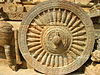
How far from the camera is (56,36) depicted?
179 inches

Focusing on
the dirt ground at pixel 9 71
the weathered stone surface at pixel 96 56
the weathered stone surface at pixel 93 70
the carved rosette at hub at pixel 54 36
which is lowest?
the dirt ground at pixel 9 71

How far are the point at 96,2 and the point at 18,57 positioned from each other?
115 inches

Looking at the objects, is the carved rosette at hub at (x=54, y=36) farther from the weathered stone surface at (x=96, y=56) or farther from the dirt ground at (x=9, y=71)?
the dirt ground at (x=9, y=71)

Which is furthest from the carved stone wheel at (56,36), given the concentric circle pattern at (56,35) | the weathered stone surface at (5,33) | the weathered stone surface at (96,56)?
the weathered stone surface at (5,33)

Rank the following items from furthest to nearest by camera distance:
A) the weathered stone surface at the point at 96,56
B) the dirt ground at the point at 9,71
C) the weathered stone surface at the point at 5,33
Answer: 1. the dirt ground at the point at 9,71
2. the weathered stone surface at the point at 5,33
3. the weathered stone surface at the point at 96,56

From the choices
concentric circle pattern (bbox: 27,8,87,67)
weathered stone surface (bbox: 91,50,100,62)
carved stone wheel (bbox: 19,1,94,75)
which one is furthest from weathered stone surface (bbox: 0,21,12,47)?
weathered stone surface (bbox: 91,50,100,62)

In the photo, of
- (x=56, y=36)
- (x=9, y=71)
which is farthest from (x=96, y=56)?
(x=9, y=71)

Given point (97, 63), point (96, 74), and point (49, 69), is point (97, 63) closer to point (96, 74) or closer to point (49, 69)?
point (96, 74)

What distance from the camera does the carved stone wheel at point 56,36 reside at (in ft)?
15.4

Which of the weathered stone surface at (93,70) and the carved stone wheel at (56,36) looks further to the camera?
the carved stone wheel at (56,36)

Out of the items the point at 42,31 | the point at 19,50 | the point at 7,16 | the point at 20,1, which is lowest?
the point at 19,50

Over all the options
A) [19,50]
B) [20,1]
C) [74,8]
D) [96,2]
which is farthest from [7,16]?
[96,2]

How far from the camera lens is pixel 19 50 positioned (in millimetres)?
5082

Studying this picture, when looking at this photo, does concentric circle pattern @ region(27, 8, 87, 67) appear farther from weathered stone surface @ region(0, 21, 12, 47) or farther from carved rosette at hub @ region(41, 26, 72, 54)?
weathered stone surface @ region(0, 21, 12, 47)
